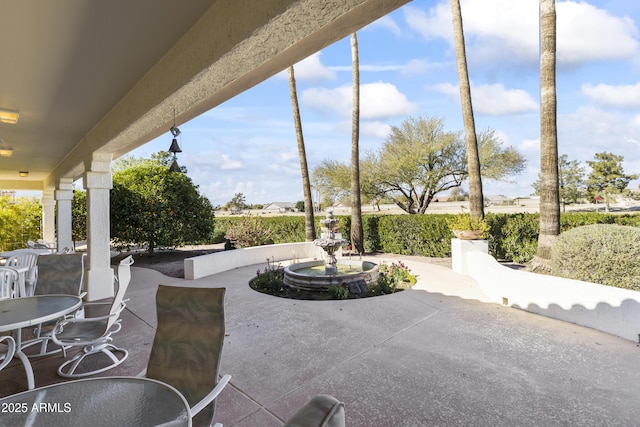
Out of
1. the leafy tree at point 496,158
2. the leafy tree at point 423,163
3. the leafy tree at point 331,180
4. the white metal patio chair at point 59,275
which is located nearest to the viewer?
the white metal patio chair at point 59,275

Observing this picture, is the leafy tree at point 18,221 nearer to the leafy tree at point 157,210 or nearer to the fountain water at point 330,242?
the leafy tree at point 157,210

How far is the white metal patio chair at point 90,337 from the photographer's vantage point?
306 centimetres

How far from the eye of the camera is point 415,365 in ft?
10.6

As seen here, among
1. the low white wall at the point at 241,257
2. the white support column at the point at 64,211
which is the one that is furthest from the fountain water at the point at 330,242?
the white support column at the point at 64,211

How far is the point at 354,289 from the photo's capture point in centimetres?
611

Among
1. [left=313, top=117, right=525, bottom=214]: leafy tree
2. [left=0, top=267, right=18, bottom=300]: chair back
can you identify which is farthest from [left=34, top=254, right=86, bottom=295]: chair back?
[left=313, top=117, right=525, bottom=214]: leafy tree

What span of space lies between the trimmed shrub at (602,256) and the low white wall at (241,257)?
20.9 feet

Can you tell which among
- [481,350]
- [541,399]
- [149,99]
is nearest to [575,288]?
[481,350]

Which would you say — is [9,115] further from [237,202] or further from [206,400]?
[237,202]

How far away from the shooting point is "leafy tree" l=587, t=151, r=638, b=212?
27750 mm

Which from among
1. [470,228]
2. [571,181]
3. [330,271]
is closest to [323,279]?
[330,271]

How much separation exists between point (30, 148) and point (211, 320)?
24.6 feet

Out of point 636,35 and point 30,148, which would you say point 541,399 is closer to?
point 30,148

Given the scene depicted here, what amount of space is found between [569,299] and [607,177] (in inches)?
1301
